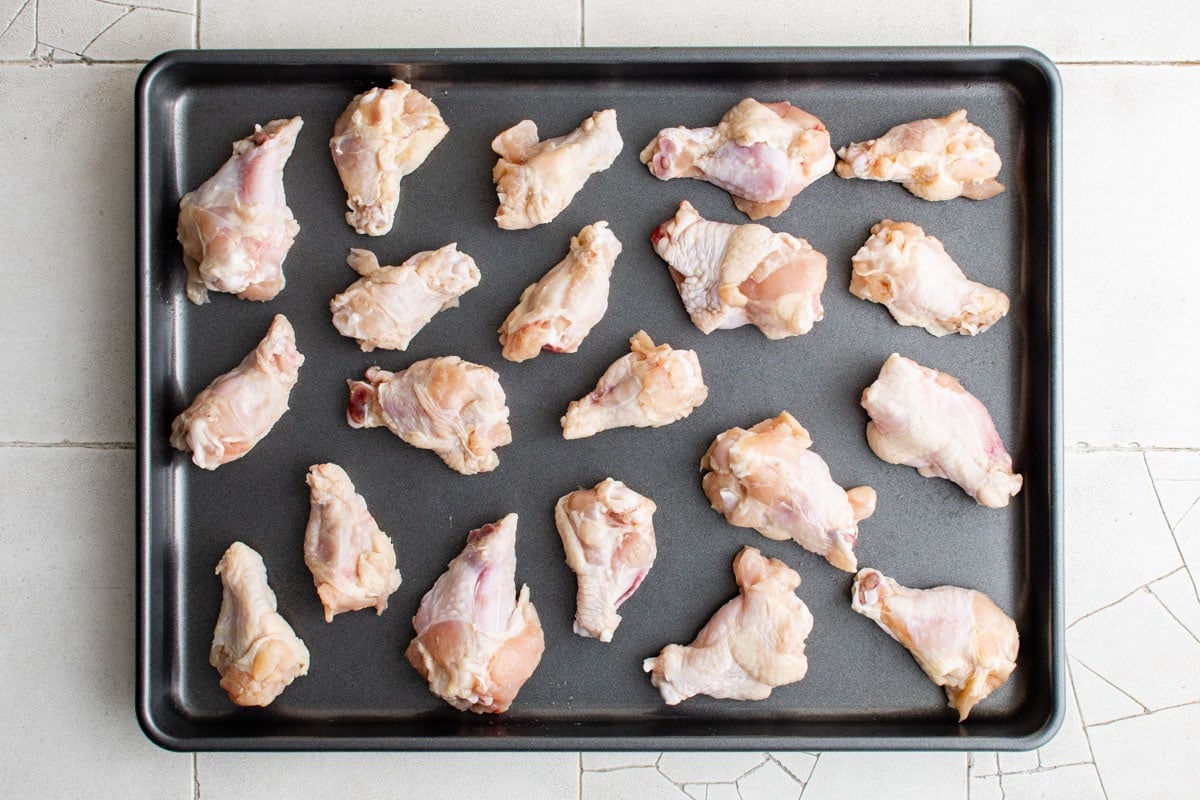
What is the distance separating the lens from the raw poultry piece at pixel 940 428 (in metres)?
1.46

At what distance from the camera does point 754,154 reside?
1.45 m

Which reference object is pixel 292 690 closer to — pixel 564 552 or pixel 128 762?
pixel 128 762

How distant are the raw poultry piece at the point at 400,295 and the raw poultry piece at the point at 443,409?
0.23 feet

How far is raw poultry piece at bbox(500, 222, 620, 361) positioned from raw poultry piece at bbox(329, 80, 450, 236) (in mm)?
298

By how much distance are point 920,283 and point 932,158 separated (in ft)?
0.71

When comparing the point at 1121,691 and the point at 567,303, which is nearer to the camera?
the point at 567,303

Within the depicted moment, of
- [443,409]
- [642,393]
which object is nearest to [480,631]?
[443,409]

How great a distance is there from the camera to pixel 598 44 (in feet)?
5.14

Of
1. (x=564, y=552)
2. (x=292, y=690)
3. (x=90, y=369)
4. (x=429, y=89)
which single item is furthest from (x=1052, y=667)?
(x=90, y=369)

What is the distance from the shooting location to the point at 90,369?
62.2 inches

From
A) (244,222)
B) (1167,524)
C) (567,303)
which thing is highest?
(244,222)

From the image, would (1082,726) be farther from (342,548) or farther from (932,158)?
(342,548)

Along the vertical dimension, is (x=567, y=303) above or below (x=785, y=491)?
above

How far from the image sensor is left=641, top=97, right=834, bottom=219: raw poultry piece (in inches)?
57.2
